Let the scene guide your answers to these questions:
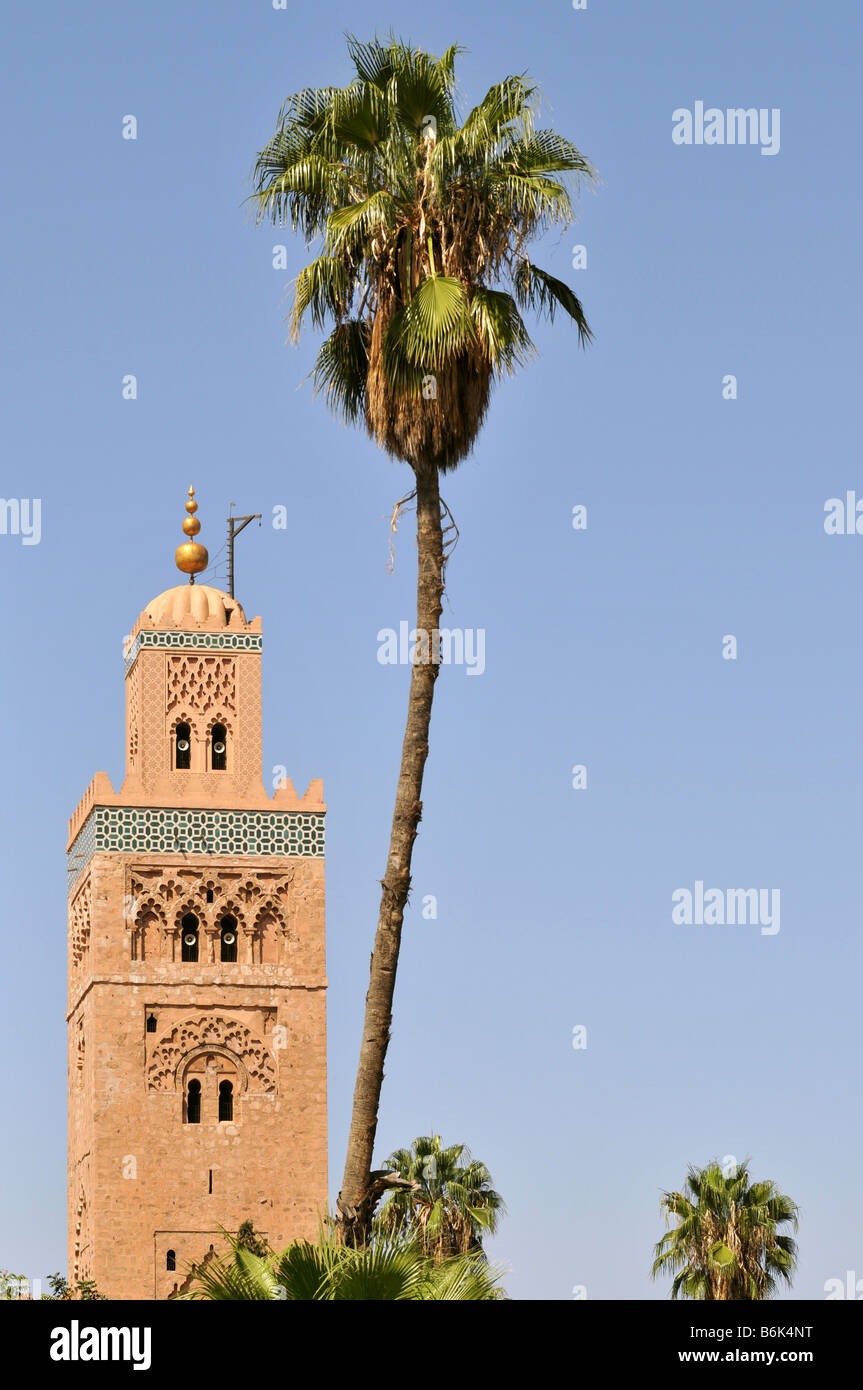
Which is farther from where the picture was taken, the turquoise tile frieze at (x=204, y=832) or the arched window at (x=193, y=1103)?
the turquoise tile frieze at (x=204, y=832)

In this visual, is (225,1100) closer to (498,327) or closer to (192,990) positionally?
(192,990)

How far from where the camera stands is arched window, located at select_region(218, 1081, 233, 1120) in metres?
A: 46.2

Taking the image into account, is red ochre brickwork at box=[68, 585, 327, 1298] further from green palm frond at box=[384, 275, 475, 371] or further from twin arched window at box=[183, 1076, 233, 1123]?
green palm frond at box=[384, 275, 475, 371]

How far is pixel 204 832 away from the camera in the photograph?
47250mm

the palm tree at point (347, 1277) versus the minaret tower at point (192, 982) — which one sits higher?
the minaret tower at point (192, 982)

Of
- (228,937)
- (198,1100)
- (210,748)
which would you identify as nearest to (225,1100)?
(198,1100)

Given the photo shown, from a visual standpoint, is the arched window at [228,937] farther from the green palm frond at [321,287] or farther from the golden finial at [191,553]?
the green palm frond at [321,287]

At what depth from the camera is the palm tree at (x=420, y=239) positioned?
79.3ft

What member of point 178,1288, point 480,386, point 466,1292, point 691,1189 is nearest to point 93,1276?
point 178,1288

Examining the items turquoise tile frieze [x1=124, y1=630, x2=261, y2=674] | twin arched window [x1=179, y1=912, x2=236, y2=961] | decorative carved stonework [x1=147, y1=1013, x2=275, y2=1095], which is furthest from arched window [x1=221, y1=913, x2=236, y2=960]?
turquoise tile frieze [x1=124, y1=630, x2=261, y2=674]

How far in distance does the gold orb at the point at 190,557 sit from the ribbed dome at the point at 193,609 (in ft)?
1.35

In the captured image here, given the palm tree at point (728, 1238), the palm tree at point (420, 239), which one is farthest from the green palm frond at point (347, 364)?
the palm tree at point (728, 1238)

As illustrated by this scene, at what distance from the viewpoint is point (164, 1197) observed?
4516 centimetres

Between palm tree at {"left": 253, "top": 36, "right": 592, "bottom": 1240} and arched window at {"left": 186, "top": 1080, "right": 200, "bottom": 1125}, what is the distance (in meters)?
23.5
